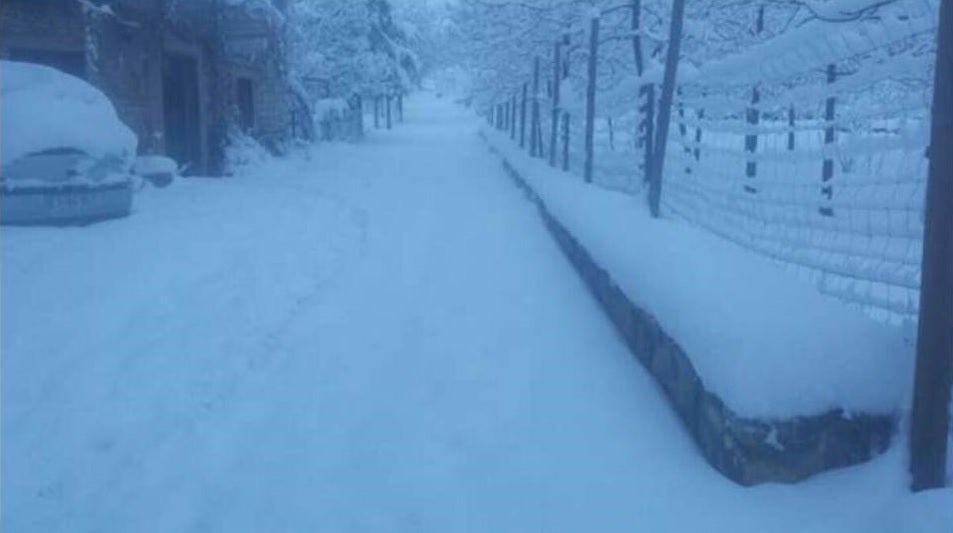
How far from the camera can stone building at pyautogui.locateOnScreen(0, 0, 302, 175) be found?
12.4m

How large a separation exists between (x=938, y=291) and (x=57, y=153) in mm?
8246

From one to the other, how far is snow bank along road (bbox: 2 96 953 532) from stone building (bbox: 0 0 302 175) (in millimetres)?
4389

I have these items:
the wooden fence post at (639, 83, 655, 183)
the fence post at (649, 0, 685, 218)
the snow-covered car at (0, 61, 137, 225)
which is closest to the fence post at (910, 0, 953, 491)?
the fence post at (649, 0, 685, 218)

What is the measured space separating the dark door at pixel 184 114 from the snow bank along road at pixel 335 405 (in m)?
7.56

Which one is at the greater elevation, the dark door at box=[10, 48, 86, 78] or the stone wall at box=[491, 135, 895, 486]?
the dark door at box=[10, 48, 86, 78]

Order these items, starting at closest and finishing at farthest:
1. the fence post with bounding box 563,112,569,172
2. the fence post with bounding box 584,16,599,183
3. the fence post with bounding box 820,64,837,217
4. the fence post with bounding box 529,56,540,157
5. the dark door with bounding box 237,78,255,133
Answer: the fence post with bounding box 820,64,837,217, the fence post with bounding box 584,16,599,183, the fence post with bounding box 563,112,569,172, the fence post with bounding box 529,56,540,157, the dark door with bounding box 237,78,255,133

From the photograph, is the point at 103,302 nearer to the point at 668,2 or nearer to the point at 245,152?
the point at 668,2

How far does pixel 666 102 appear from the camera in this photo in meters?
7.51

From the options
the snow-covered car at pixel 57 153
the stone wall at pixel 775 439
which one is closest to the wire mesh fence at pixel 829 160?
the stone wall at pixel 775 439

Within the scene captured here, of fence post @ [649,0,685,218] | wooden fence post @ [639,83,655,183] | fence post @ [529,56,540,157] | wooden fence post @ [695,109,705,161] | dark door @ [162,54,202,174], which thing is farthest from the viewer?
fence post @ [529,56,540,157]

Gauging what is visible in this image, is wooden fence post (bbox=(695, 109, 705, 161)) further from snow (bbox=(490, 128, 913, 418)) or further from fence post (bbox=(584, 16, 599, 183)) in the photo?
fence post (bbox=(584, 16, 599, 183))

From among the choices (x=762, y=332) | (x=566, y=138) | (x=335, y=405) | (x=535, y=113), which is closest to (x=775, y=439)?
(x=762, y=332)

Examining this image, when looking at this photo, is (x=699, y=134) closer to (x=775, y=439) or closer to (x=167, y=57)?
(x=775, y=439)

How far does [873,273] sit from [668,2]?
38.0ft
